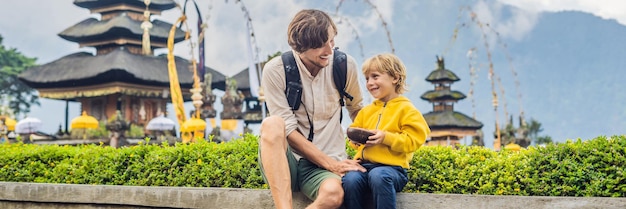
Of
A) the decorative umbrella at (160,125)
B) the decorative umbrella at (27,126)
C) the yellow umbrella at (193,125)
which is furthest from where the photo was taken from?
the decorative umbrella at (27,126)

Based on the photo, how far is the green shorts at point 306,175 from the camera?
452 centimetres

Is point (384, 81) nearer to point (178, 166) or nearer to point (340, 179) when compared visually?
point (340, 179)

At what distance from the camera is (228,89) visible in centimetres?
3244

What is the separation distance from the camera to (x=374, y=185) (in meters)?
4.28

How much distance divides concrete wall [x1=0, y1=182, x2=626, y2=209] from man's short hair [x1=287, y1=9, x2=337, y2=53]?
1.04 metres

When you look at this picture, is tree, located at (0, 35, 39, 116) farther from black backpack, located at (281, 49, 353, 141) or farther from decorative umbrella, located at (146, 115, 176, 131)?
black backpack, located at (281, 49, 353, 141)

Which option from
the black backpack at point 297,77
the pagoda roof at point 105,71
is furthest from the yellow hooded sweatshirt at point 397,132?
the pagoda roof at point 105,71

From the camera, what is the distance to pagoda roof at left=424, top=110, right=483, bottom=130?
39750mm

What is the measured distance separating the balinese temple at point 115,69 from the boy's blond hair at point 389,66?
30.7 meters

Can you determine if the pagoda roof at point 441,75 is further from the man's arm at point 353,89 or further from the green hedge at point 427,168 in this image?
the man's arm at point 353,89

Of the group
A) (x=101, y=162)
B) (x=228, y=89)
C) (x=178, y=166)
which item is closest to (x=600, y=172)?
(x=178, y=166)

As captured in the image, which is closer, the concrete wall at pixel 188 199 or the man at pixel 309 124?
the man at pixel 309 124

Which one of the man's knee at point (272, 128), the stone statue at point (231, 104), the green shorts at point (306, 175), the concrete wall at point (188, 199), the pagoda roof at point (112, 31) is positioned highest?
the pagoda roof at point (112, 31)

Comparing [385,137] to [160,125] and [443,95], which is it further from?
[443,95]
